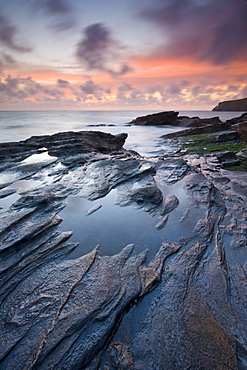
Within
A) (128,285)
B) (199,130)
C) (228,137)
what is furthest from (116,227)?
(199,130)

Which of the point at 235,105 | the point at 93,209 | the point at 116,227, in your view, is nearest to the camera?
the point at 116,227

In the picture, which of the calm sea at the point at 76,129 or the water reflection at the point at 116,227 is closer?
the water reflection at the point at 116,227

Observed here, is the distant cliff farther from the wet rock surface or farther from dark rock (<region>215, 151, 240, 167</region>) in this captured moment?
the wet rock surface

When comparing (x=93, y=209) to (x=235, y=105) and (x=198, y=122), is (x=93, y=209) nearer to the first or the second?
(x=198, y=122)

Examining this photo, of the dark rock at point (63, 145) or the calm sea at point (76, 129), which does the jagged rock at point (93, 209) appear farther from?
the calm sea at point (76, 129)

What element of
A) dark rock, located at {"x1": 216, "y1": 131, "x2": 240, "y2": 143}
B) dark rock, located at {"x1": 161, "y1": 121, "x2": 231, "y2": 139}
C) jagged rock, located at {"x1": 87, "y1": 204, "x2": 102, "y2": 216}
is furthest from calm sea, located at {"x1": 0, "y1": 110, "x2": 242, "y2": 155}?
jagged rock, located at {"x1": 87, "y1": 204, "x2": 102, "y2": 216}

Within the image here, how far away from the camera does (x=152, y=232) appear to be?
5109 mm

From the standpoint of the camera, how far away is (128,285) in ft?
11.2

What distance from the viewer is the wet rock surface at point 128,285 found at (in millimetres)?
2471

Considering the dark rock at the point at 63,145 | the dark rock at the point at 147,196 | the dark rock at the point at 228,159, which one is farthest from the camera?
the dark rock at the point at 63,145

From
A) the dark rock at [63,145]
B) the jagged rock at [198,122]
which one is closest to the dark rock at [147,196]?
the dark rock at [63,145]

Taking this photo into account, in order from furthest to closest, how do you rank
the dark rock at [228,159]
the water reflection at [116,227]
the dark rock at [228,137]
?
the dark rock at [228,137], the dark rock at [228,159], the water reflection at [116,227]

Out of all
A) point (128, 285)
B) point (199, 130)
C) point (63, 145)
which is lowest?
point (128, 285)

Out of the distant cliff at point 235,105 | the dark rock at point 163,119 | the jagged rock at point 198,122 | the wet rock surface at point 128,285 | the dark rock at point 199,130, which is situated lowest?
the wet rock surface at point 128,285
